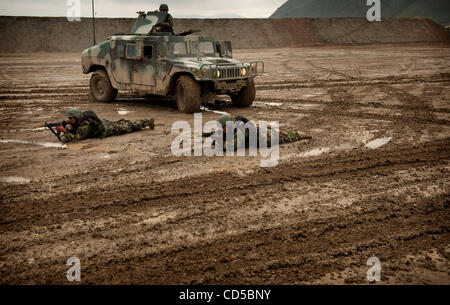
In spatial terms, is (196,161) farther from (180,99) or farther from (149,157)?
(180,99)

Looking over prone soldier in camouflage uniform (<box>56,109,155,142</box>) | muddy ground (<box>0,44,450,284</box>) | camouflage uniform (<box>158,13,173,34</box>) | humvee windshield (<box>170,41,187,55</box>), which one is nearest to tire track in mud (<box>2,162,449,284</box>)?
muddy ground (<box>0,44,450,284</box>)

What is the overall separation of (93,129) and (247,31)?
43062 millimetres

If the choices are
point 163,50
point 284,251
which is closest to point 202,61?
point 163,50

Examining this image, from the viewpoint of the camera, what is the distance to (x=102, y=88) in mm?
11250

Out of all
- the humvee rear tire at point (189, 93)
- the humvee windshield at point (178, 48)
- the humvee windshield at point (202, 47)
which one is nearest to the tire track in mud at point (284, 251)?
the humvee rear tire at point (189, 93)

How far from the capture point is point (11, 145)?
22.2 ft

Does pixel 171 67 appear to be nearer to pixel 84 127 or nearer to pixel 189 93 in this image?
pixel 189 93

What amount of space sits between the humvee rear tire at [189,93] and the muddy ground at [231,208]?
117 centimetres

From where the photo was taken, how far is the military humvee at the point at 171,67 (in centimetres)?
920

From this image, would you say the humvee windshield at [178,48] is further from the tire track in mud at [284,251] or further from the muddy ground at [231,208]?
the tire track in mud at [284,251]

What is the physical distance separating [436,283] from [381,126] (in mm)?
5332

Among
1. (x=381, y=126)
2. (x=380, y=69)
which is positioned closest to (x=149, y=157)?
(x=381, y=126)

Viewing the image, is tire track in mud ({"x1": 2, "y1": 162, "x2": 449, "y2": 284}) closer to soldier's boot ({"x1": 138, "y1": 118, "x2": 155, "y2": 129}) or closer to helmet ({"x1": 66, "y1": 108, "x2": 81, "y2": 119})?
helmet ({"x1": 66, "y1": 108, "x2": 81, "y2": 119})

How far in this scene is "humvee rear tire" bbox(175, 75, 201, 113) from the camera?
9.12 meters
